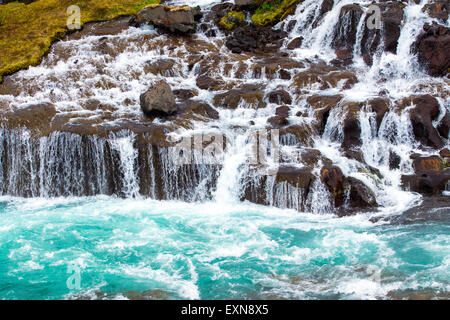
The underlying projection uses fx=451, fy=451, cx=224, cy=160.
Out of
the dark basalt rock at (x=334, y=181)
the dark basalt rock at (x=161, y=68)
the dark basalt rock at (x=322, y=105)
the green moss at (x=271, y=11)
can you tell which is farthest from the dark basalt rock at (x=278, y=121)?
the green moss at (x=271, y=11)

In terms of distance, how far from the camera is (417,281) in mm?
9000

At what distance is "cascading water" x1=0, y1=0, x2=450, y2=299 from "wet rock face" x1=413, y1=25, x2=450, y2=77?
37cm

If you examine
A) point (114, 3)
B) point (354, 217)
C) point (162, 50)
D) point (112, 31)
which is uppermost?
point (114, 3)

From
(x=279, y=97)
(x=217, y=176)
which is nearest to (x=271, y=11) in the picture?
(x=279, y=97)

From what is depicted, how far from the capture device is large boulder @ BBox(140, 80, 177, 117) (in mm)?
15906

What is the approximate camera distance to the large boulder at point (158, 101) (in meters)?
15.9

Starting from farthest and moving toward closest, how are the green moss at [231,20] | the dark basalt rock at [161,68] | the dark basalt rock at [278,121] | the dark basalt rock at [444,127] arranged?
the green moss at [231,20] → the dark basalt rock at [161,68] → the dark basalt rock at [278,121] → the dark basalt rock at [444,127]

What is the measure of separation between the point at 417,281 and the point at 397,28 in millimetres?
13909

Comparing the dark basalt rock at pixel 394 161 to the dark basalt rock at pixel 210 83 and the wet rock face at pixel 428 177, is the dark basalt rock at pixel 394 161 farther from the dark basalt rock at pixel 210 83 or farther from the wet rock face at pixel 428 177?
the dark basalt rock at pixel 210 83

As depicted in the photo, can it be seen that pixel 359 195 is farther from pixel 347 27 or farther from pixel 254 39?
pixel 254 39

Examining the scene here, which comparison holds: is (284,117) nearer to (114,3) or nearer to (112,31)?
(112,31)

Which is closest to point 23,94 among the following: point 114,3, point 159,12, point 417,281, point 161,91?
point 161,91

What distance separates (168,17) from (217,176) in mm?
12064

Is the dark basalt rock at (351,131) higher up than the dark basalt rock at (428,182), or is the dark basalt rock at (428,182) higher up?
the dark basalt rock at (351,131)
